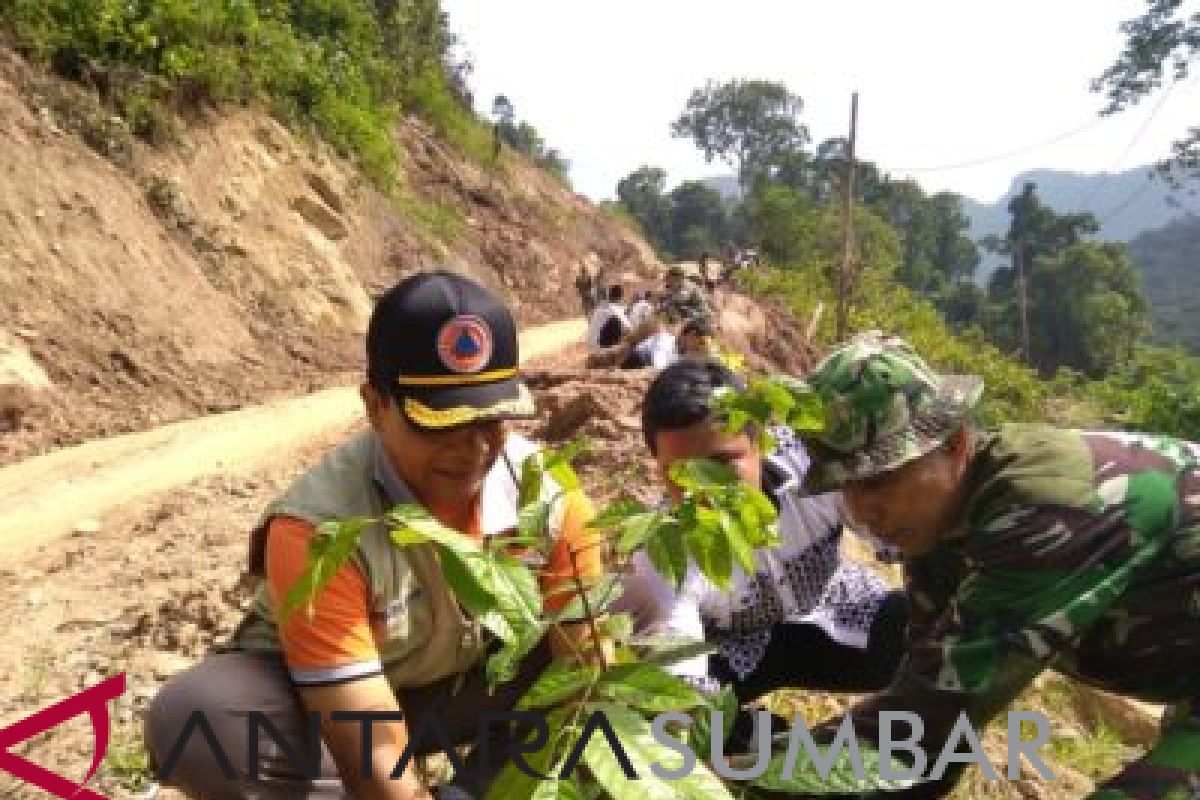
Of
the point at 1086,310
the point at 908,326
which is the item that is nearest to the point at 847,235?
the point at 908,326

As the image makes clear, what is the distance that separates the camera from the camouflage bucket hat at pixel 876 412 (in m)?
1.76

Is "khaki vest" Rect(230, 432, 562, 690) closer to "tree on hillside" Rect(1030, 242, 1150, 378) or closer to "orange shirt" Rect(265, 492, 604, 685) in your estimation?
"orange shirt" Rect(265, 492, 604, 685)

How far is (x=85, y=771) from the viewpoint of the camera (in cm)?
270

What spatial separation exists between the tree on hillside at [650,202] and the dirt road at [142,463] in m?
38.5

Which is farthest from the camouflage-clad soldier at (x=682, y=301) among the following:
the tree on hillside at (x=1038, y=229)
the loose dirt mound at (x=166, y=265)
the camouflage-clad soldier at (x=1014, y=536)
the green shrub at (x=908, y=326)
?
the tree on hillside at (x=1038, y=229)

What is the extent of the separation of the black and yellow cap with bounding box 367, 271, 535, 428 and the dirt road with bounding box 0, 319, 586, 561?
407cm

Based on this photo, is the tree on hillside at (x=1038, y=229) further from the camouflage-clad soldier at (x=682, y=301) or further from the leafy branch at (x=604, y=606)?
the leafy branch at (x=604, y=606)

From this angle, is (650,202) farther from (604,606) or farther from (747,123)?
(604,606)

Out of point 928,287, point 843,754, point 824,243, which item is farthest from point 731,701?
point 928,287

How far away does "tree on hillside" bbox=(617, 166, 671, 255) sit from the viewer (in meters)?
46.9

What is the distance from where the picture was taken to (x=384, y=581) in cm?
188

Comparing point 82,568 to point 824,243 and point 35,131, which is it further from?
point 824,243

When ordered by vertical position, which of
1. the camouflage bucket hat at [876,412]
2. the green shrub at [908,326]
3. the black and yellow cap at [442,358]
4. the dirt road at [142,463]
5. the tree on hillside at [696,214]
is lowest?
the green shrub at [908,326]

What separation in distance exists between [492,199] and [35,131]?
488 inches
